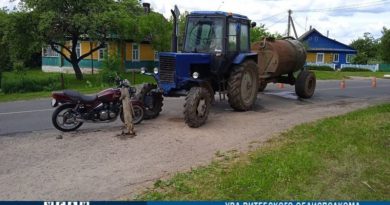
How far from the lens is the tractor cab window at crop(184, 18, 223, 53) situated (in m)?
13.1

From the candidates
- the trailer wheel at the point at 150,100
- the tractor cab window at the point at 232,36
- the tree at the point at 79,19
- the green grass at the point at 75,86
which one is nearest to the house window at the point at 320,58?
the tree at the point at 79,19

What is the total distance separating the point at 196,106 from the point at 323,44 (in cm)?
6761

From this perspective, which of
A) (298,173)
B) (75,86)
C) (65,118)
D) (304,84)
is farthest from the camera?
(75,86)

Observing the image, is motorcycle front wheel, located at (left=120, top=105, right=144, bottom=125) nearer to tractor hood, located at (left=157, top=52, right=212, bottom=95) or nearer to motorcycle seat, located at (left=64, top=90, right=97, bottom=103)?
tractor hood, located at (left=157, top=52, right=212, bottom=95)

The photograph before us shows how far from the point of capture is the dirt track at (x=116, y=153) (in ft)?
23.0

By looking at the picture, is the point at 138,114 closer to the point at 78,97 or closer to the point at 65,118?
the point at 78,97

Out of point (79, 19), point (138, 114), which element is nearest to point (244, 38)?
point (138, 114)

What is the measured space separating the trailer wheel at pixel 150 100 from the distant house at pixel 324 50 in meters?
63.9

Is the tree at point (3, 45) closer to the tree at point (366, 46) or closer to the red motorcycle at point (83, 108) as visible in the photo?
the red motorcycle at point (83, 108)

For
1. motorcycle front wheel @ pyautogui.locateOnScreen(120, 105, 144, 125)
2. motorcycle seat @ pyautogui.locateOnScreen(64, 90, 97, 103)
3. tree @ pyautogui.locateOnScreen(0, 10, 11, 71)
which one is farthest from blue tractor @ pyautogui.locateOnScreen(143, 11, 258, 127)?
tree @ pyautogui.locateOnScreen(0, 10, 11, 71)

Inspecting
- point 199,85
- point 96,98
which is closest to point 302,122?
point 199,85

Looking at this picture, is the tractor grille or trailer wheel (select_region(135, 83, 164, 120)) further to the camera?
trailer wheel (select_region(135, 83, 164, 120))

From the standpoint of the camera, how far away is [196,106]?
446 inches

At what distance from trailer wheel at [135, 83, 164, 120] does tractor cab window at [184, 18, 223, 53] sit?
5.07 feet
